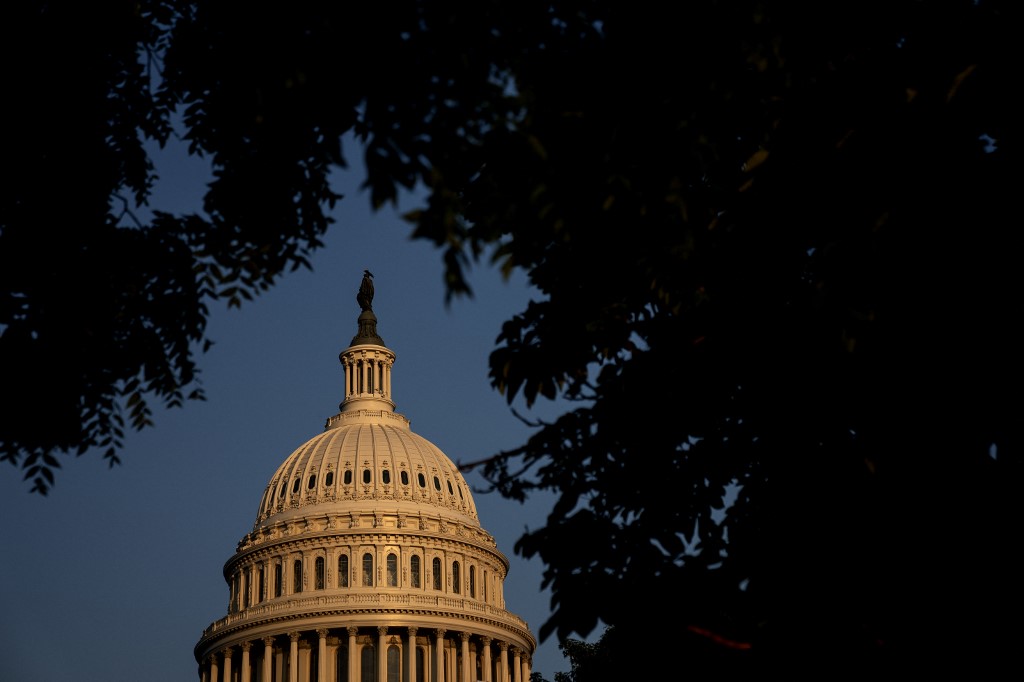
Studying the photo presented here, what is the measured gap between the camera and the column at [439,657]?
101 meters

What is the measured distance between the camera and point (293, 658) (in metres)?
102

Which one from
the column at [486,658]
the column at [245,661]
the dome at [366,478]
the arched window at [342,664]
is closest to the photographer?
the arched window at [342,664]

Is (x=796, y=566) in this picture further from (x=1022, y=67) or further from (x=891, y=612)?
(x=1022, y=67)

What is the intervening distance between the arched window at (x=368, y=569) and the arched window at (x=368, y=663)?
16.5 feet

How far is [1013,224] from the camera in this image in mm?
10977

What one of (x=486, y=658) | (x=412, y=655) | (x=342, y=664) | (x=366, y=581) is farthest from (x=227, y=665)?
(x=486, y=658)

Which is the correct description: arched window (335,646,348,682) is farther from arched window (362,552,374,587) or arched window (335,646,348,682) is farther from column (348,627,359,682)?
arched window (362,552,374,587)

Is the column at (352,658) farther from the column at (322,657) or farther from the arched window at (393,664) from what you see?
Result: the arched window at (393,664)

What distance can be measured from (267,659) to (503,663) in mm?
18666

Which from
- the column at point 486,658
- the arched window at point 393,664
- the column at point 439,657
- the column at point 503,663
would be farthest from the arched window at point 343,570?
the column at point 503,663

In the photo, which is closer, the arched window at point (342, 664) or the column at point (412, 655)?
the column at point (412, 655)

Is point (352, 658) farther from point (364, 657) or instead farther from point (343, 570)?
point (343, 570)

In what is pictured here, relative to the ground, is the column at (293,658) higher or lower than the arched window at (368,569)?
lower

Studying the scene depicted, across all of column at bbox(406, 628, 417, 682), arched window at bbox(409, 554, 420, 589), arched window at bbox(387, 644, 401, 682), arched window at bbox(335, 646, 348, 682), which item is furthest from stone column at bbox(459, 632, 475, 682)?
arched window at bbox(335, 646, 348, 682)
